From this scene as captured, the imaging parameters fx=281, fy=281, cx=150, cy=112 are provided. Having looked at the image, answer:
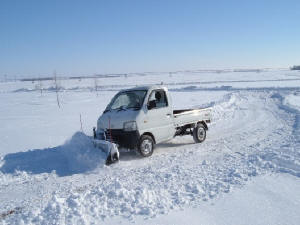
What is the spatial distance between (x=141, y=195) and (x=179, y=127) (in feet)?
14.2

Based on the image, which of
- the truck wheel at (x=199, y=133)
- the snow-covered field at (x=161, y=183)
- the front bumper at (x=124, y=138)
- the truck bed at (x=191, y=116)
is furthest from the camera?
the truck wheel at (x=199, y=133)

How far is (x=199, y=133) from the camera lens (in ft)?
31.8

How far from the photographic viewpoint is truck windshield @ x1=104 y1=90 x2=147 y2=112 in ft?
26.5

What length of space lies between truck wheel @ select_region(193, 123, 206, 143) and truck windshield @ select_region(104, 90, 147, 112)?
2534 mm

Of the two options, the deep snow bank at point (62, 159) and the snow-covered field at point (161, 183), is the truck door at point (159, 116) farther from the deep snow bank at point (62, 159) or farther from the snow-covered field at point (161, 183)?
the deep snow bank at point (62, 159)

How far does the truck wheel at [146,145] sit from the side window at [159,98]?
1.02m

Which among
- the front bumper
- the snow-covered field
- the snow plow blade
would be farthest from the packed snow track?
the front bumper

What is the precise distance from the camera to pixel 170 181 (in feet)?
19.3

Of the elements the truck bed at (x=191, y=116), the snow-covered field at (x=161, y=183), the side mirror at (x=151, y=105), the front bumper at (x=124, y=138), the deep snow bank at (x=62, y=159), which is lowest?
the snow-covered field at (x=161, y=183)

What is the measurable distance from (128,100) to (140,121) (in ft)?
3.37

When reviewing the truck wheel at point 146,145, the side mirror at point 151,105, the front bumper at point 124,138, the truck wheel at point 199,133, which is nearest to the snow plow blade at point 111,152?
the front bumper at point 124,138

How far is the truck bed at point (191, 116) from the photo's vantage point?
896 cm

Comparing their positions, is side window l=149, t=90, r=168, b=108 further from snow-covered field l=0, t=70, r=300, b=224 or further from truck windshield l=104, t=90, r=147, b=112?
snow-covered field l=0, t=70, r=300, b=224

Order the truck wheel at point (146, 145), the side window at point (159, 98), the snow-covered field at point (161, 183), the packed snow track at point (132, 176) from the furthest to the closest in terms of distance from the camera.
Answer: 1. the side window at point (159, 98)
2. the truck wheel at point (146, 145)
3. the packed snow track at point (132, 176)
4. the snow-covered field at point (161, 183)
